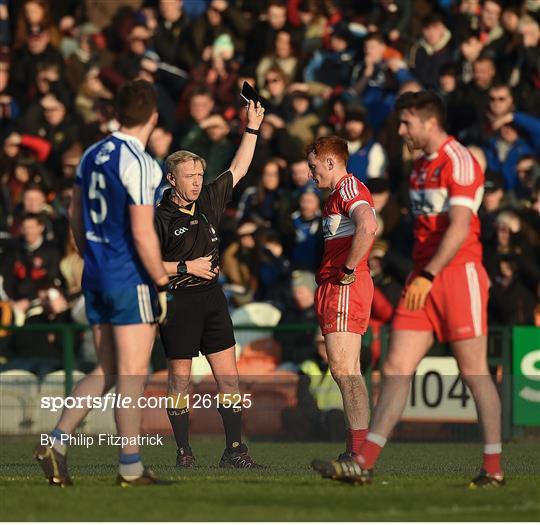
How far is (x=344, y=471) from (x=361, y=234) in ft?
5.31

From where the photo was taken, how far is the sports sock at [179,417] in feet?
36.9

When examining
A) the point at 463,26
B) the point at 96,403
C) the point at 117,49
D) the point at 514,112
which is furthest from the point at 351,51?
the point at 96,403

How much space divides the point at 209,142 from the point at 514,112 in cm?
365

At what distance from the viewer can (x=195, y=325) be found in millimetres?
11242

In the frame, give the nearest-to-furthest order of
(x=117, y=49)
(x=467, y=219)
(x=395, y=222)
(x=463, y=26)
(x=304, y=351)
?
(x=467, y=219)
(x=304, y=351)
(x=395, y=222)
(x=463, y=26)
(x=117, y=49)

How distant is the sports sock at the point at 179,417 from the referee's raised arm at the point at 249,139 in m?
1.58

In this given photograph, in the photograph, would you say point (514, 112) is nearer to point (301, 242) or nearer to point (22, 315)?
point (301, 242)

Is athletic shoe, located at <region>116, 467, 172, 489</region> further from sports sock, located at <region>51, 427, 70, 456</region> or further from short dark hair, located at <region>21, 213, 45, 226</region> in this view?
short dark hair, located at <region>21, 213, 45, 226</region>

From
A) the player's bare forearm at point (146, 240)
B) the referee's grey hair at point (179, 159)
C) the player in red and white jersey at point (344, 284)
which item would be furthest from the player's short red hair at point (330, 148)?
the player's bare forearm at point (146, 240)

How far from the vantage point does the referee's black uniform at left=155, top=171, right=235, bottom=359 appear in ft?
36.7

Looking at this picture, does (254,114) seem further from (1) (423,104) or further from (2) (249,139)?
(1) (423,104)

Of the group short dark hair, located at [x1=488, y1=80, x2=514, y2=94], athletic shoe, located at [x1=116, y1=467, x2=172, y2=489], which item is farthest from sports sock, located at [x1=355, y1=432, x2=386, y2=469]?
short dark hair, located at [x1=488, y1=80, x2=514, y2=94]

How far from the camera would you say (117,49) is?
2288 cm

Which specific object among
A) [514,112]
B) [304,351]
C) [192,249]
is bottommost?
[304,351]
